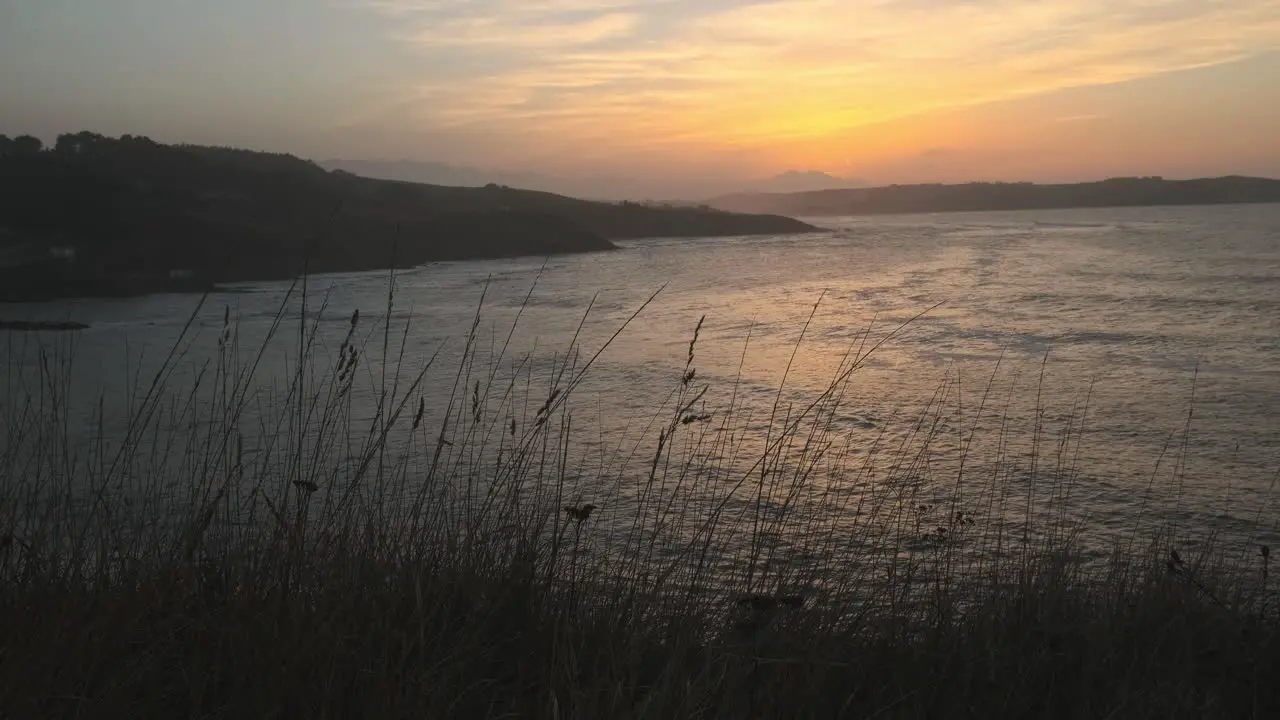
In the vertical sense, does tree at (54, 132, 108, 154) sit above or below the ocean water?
above

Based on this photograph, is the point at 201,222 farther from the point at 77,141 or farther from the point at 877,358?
the point at 877,358

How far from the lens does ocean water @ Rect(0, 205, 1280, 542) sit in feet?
26.1

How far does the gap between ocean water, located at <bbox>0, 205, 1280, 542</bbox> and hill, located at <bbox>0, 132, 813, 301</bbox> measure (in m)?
4.47

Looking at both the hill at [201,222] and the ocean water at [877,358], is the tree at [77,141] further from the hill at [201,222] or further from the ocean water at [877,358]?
the ocean water at [877,358]

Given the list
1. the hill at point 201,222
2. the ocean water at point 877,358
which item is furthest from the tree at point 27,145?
the ocean water at point 877,358

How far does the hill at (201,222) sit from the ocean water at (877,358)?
4.47m

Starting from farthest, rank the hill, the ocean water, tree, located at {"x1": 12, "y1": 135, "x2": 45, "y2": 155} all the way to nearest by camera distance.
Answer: tree, located at {"x1": 12, "y1": 135, "x2": 45, "y2": 155} → the hill → the ocean water

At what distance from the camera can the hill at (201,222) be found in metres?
32.0

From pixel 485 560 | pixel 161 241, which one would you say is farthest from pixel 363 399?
pixel 161 241

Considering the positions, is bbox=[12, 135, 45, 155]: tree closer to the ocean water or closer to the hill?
the hill

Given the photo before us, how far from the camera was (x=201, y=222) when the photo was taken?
124 feet

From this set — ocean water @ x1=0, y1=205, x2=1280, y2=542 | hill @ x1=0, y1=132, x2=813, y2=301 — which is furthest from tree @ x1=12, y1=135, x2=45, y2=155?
ocean water @ x1=0, y1=205, x2=1280, y2=542

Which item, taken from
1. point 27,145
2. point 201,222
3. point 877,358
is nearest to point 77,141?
point 27,145

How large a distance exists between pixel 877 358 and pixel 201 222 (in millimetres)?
31526
